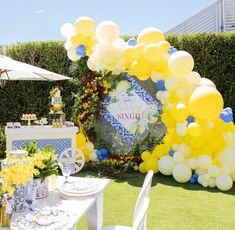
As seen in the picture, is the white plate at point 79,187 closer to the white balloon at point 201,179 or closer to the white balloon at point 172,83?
the white balloon at point 201,179

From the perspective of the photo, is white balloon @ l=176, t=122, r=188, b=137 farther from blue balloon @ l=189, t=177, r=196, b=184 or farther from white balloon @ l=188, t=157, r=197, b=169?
blue balloon @ l=189, t=177, r=196, b=184

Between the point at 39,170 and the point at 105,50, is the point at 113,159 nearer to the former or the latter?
the point at 105,50

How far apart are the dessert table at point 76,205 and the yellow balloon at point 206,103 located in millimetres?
2608

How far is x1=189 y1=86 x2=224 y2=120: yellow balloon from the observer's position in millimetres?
4926

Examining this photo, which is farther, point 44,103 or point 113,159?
point 44,103

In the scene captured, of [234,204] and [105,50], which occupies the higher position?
[105,50]

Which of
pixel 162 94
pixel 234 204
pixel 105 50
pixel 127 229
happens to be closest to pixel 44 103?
pixel 105 50

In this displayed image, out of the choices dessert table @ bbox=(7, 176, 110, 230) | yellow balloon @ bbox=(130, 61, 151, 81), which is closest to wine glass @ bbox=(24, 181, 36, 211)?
dessert table @ bbox=(7, 176, 110, 230)

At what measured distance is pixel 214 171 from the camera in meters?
5.08

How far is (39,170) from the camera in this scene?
232 centimetres

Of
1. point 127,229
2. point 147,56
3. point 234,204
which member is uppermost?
point 147,56

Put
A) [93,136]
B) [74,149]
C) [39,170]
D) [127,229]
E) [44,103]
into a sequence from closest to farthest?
1. [39,170]
2. [127,229]
3. [74,149]
4. [93,136]
5. [44,103]

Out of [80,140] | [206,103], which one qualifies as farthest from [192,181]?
[80,140]

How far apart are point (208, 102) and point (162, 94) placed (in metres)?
1.20
